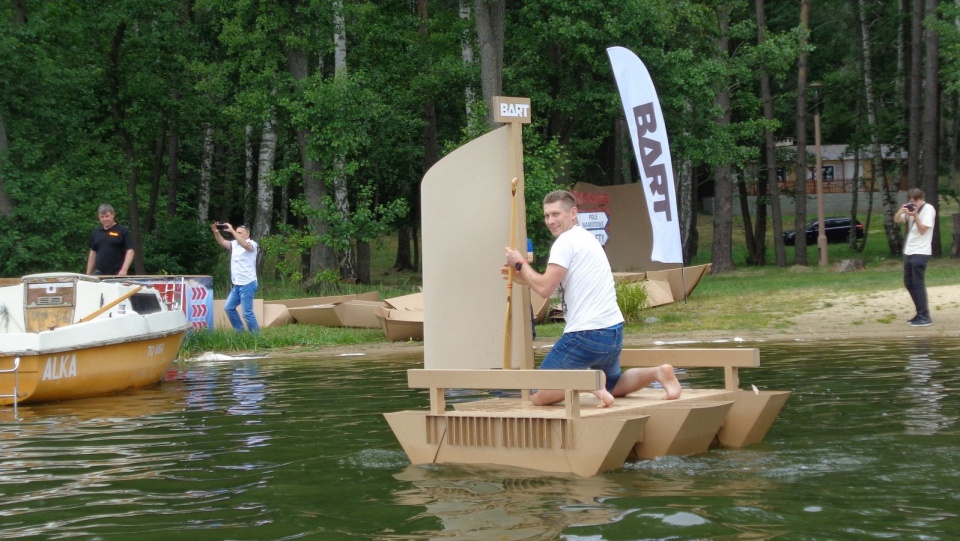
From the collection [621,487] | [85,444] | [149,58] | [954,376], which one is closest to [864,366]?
[954,376]

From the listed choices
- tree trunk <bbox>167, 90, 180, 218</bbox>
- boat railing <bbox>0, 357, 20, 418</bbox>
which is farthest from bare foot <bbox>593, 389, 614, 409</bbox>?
tree trunk <bbox>167, 90, 180, 218</bbox>

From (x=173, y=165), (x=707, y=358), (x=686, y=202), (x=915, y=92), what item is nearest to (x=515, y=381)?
(x=707, y=358)

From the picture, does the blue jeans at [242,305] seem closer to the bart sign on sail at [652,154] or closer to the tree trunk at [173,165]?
the bart sign on sail at [652,154]

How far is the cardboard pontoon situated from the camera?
22.9 ft

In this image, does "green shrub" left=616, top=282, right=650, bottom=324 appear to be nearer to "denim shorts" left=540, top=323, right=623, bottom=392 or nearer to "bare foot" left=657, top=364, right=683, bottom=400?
"bare foot" left=657, top=364, right=683, bottom=400

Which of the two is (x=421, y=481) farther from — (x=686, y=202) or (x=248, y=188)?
(x=248, y=188)

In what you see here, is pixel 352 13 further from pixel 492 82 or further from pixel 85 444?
pixel 85 444

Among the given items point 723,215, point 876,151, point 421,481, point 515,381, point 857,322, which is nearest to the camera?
point 515,381

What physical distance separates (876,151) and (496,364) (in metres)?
33.6

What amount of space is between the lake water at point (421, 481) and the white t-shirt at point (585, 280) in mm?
939

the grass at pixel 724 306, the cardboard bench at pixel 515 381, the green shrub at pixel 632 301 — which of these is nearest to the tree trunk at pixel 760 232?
the grass at pixel 724 306

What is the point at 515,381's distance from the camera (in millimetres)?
6762

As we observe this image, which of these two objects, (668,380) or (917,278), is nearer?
(668,380)

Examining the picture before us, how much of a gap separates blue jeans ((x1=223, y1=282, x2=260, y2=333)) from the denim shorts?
10.1m
